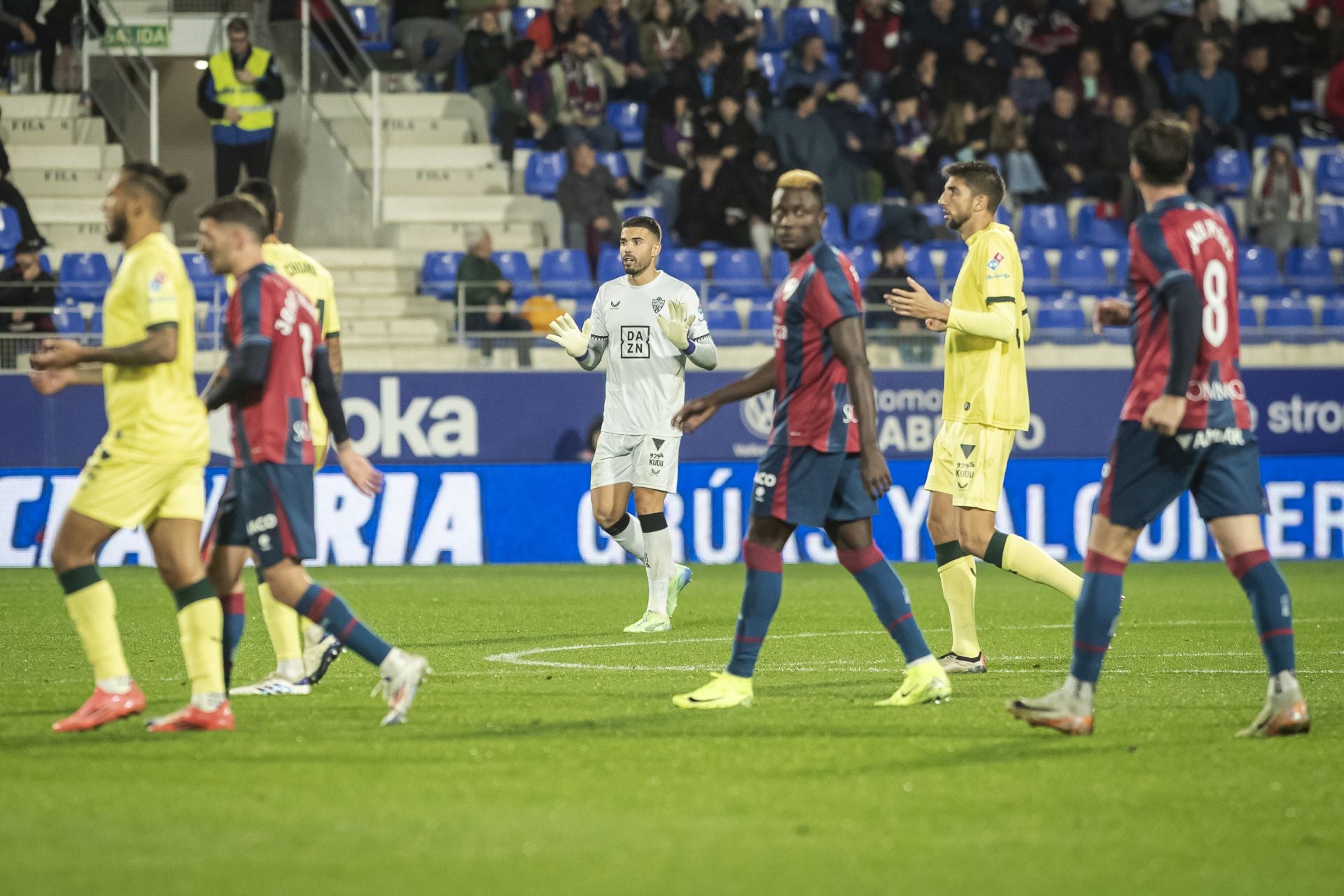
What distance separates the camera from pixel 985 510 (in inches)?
358

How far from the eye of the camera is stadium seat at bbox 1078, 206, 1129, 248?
73.7ft

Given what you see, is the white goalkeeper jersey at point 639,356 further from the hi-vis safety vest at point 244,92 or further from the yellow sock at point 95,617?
the hi-vis safety vest at point 244,92

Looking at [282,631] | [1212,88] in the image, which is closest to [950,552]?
[282,631]

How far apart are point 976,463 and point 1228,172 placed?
51.5ft

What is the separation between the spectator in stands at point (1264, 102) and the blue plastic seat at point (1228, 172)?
85 cm

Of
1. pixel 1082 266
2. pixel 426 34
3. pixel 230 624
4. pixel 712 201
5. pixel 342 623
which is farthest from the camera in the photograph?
pixel 426 34

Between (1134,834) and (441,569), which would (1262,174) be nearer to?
(441,569)

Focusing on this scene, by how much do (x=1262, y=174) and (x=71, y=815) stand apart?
67.6 ft

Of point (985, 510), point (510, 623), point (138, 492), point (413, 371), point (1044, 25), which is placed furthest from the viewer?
point (1044, 25)

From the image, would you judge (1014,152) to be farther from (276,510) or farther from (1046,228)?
(276,510)

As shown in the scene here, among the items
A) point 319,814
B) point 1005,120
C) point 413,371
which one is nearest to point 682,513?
point 413,371

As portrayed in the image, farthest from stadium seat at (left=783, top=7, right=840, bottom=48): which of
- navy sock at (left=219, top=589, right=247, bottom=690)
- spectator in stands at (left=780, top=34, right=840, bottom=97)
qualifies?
navy sock at (left=219, top=589, right=247, bottom=690)

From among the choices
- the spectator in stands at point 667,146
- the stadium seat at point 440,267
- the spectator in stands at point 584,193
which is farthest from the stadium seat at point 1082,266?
the stadium seat at point 440,267

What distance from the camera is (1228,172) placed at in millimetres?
23312
